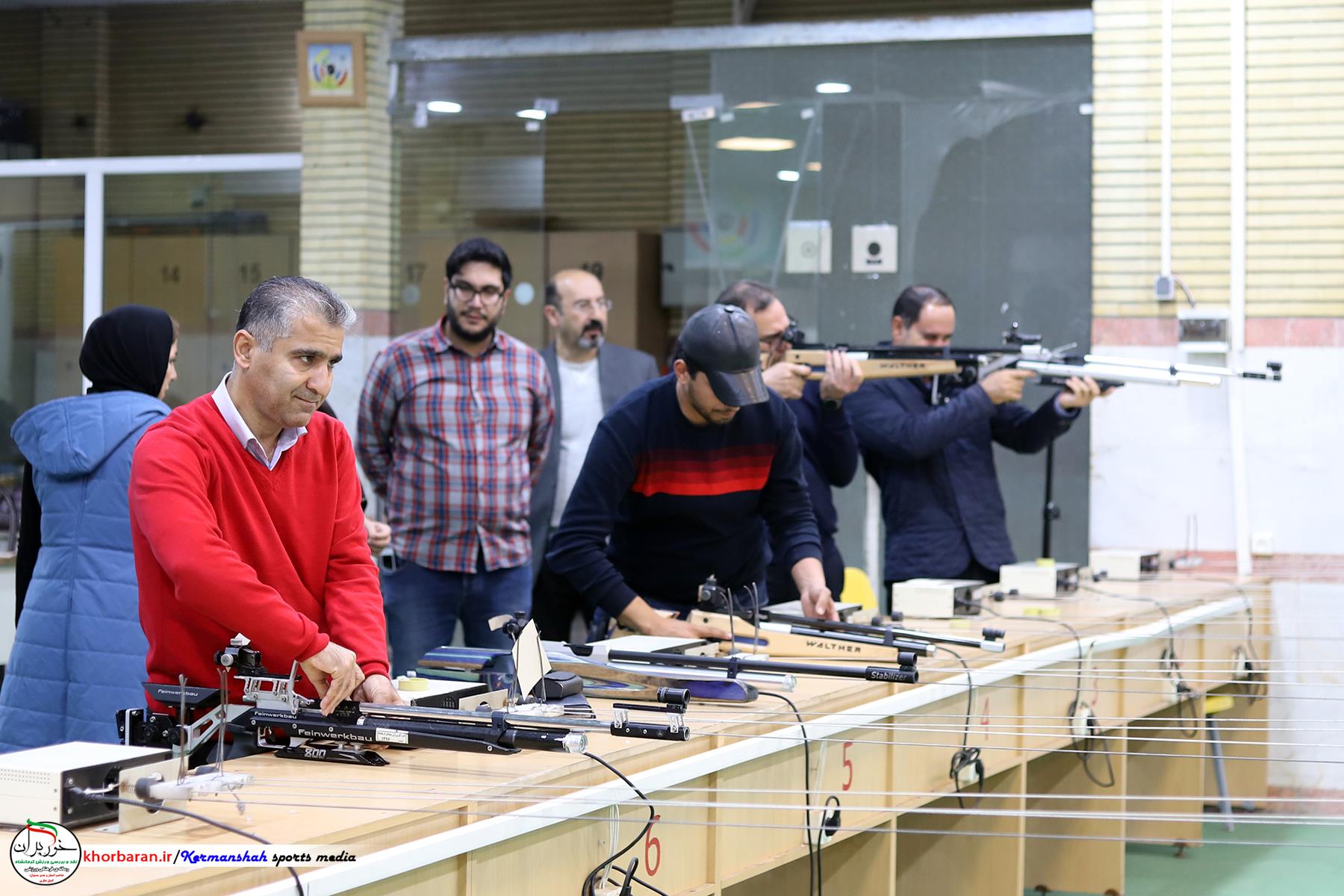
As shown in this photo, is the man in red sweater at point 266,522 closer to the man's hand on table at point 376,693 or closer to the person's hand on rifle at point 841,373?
the man's hand on table at point 376,693

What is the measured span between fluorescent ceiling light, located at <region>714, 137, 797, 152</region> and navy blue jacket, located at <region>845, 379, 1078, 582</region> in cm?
245

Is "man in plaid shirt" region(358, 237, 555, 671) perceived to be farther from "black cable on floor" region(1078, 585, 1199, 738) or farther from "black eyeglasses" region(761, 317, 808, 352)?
"black cable on floor" region(1078, 585, 1199, 738)

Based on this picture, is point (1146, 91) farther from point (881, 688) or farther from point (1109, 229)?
point (881, 688)

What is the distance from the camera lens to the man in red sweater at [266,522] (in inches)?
88.1

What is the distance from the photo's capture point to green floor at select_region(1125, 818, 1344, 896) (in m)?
4.70

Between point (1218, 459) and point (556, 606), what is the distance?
288 cm

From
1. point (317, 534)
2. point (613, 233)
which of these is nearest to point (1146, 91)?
point (613, 233)

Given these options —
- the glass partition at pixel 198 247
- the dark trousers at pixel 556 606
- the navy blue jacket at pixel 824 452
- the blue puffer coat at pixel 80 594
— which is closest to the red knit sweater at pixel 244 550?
the blue puffer coat at pixel 80 594

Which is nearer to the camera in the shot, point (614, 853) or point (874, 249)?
point (614, 853)

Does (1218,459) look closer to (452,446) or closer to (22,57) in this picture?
(452,446)

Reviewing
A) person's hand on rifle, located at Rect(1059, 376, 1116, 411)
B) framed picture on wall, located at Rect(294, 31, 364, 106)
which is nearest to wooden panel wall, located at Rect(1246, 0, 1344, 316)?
person's hand on rifle, located at Rect(1059, 376, 1116, 411)

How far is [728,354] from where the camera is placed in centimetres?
319

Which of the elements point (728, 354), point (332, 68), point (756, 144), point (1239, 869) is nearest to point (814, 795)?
point (728, 354)

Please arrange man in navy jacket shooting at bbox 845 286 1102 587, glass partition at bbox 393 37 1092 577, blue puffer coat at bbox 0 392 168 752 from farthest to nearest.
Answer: glass partition at bbox 393 37 1092 577 < man in navy jacket shooting at bbox 845 286 1102 587 < blue puffer coat at bbox 0 392 168 752
